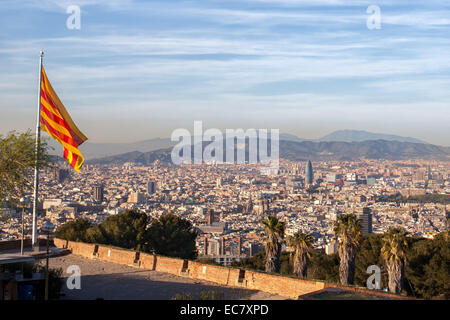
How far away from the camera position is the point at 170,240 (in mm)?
21594

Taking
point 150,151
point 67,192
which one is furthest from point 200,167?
point 67,192

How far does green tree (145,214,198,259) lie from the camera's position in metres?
21.5

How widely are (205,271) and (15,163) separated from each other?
15.8 ft

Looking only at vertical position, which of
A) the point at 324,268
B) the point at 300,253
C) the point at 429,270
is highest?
the point at 300,253

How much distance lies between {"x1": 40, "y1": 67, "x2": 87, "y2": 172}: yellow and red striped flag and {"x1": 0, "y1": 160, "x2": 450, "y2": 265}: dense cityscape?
29237 mm

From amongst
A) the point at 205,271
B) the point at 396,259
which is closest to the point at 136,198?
the point at 396,259

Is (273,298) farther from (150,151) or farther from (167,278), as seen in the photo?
(150,151)

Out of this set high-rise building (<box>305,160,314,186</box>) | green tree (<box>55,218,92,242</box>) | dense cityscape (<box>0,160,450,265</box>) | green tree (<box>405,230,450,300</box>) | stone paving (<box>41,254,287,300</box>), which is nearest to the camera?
stone paving (<box>41,254,287,300</box>)

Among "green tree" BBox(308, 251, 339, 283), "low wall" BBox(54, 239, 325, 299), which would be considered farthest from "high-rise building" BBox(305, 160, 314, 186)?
"low wall" BBox(54, 239, 325, 299)

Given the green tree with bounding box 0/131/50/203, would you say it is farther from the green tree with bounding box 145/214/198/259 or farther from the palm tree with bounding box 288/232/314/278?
the green tree with bounding box 145/214/198/259

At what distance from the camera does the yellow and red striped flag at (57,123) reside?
42.3ft

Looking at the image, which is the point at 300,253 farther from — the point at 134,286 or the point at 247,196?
the point at 247,196

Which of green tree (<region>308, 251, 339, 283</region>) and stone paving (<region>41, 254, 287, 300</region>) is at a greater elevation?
stone paving (<region>41, 254, 287, 300</region>)
